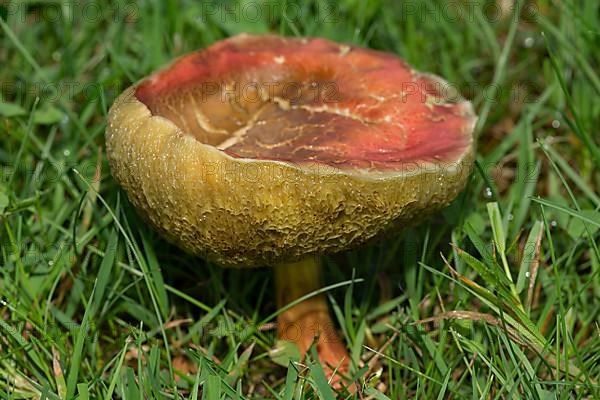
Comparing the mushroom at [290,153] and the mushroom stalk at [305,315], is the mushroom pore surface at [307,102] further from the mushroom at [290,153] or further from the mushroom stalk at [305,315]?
the mushroom stalk at [305,315]

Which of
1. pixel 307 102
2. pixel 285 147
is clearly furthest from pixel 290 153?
pixel 307 102

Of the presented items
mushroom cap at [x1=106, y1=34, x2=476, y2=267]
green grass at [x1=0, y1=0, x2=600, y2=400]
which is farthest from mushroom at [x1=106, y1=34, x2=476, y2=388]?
green grass at [x1=0, y1=0, x2=600, y2=400]

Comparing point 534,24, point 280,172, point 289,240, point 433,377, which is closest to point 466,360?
point 433,377

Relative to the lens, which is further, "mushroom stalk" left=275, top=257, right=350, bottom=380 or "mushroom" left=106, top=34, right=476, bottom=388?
"mushroom stalk" left=275, top=257, right=350, bottom=380

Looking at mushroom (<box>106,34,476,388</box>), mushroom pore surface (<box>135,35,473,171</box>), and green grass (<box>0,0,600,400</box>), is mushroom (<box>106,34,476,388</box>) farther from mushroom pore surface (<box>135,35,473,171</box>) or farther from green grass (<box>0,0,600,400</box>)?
green grass (<box>0,0,600,400</box>)

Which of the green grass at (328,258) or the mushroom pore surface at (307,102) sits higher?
the mushroom pore surface at (307,102)

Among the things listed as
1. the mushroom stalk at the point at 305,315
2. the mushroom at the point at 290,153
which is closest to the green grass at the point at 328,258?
the mushroom stalk at the point at 305,315

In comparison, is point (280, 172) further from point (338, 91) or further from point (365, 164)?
point (338, 91)
